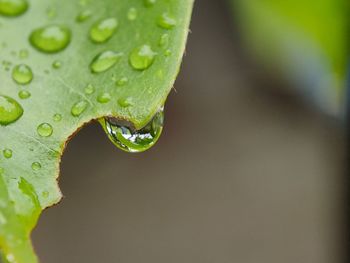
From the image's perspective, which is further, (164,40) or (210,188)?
(210,188)

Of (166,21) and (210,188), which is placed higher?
(166,21)

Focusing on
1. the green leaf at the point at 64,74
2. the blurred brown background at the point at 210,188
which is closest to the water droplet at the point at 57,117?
the green leaf at the point at 64,74

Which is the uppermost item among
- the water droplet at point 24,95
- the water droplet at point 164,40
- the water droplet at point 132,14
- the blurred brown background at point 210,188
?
the water droplet at point 132,14

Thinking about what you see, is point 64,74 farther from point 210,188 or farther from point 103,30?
point 210,188

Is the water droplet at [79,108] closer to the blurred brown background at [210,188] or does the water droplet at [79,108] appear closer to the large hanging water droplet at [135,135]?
the large hanging water droplet at [135,135]

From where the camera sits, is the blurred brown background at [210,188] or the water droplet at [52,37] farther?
the blurred brown background at [210,188]

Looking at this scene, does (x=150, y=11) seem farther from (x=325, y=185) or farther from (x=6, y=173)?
(x=325, y=185)

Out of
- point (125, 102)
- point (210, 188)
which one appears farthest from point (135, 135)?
point (210, 188)
